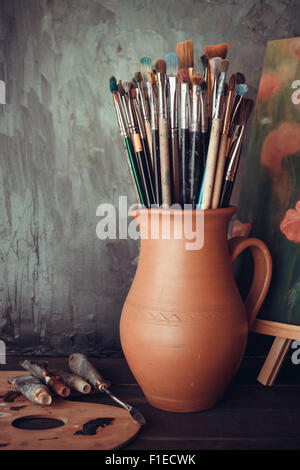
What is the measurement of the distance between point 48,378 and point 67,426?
0.34 feet

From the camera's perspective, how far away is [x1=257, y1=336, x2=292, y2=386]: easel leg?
0.69 m

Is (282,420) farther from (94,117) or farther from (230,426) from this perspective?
(94,117)

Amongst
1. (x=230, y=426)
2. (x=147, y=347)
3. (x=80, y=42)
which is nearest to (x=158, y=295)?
(x=147, y=347)

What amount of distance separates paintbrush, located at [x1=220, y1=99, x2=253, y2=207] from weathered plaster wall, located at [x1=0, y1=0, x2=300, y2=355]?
18cm

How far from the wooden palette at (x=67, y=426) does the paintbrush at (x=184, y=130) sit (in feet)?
0.86

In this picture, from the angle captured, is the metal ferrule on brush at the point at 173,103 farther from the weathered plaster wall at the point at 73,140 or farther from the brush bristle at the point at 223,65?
the weathered plaster wall at the point at 73,140

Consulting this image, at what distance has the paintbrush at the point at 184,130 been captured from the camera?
61 cm

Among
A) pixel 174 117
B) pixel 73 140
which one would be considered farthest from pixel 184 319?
pixel 73 140

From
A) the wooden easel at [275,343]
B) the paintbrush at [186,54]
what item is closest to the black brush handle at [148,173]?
the paintbrush at [186,54]

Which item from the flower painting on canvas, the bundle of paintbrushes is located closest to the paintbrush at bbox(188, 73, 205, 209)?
the bundle of paintbrushes

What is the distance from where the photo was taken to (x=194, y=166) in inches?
23.9

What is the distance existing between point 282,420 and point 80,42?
2.00 feet

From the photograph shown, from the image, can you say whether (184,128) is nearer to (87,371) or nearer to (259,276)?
(259,276)

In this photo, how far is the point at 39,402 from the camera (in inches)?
24.2
